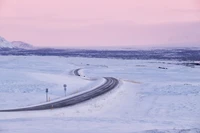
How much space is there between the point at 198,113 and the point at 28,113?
1342 centimetres

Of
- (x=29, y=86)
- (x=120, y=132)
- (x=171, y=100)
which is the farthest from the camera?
(x=29, y=86)

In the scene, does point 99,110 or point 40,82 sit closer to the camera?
point 99,110

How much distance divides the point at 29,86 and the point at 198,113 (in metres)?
Result: 23.6

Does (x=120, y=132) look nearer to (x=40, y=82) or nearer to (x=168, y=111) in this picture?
(x=168, y=111)

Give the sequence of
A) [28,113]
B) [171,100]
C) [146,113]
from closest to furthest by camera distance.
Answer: [28,113] < [146,113] < [171,100]

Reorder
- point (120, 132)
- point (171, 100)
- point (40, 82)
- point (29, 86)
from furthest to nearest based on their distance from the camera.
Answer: point (40, 82) < point (29, 86) < point (171, 100) < point (120, 132)

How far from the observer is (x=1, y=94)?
42.0 metres

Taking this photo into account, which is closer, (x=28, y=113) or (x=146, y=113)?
(x=28, y=113)

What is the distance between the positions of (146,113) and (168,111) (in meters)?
2.19

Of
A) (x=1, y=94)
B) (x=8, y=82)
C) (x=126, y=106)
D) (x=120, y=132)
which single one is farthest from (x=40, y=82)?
(x=120, y=132)

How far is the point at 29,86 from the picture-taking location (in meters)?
49.2

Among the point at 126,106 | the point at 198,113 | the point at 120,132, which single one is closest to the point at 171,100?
the point at 126,106

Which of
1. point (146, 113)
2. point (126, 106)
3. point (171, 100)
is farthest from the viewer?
point (171, 100)

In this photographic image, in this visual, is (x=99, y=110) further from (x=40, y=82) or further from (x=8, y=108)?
(x=40, y=82)
